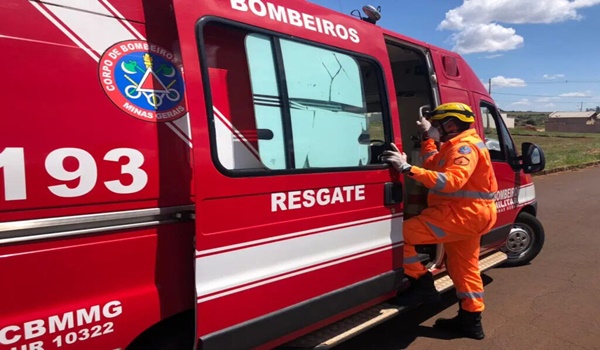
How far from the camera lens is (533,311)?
413cm

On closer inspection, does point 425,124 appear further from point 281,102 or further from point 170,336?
point 170,336

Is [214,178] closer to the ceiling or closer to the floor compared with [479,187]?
closer to the ceiling

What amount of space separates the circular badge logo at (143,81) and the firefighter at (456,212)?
1.81 meters

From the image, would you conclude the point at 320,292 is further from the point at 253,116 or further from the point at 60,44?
the point at 60,44

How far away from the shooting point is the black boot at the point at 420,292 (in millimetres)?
3463

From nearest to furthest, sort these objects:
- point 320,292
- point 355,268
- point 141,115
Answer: point 141,115
point 320,292
point 355,268

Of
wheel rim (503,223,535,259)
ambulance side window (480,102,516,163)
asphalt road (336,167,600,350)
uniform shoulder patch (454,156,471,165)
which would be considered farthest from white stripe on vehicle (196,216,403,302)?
wheel rim (503,223,535,259)

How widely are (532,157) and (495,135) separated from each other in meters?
0.42

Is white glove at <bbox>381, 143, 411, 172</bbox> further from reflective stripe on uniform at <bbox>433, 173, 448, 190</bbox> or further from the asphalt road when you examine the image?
the asphalt road

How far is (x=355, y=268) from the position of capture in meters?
2.94

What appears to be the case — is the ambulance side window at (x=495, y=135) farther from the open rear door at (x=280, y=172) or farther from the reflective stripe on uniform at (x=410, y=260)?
the open rear door at (x=280, y=172)

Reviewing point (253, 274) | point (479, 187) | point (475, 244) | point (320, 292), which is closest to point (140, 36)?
point (253, 274)

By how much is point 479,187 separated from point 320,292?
155 centimetres

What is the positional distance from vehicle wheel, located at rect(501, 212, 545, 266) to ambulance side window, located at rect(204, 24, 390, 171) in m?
3.25
